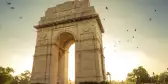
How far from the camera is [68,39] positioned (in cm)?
2641

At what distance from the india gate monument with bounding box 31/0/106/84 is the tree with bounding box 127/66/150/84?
52464mm

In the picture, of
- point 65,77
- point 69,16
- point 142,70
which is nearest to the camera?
point 69,16

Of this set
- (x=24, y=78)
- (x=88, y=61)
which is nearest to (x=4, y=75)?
(x=24, y=78)

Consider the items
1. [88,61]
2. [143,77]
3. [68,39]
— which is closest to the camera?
[88,61]

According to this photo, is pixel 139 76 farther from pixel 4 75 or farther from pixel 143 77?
pixel 4 75

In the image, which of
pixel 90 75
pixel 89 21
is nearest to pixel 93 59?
pixel 90 75

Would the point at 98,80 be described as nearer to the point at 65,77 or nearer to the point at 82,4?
the point at 65,77

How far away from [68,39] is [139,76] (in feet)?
186

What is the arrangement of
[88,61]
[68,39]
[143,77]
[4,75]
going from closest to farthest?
[88,61], [68,39], [4,75], [143,77]

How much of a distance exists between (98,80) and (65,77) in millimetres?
9247

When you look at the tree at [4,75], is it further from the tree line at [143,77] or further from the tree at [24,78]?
the tree line at [143,77]

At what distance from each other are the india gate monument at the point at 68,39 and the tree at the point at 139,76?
172 ft

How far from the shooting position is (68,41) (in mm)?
26859

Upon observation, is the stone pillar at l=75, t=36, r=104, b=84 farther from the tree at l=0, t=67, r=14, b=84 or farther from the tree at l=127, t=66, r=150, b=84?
the tree at l=127, t=66, r=150, b=84
